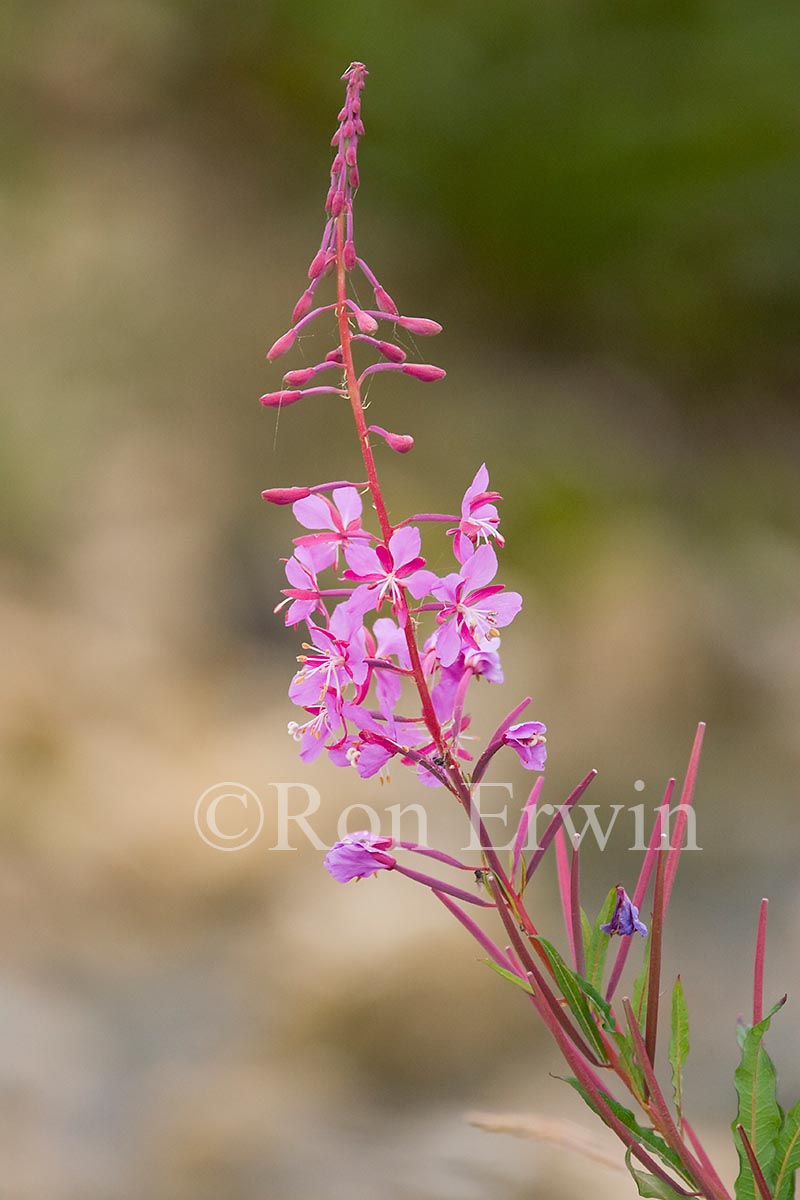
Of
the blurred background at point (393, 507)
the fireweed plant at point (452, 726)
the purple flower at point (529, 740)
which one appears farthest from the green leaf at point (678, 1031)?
the blurred background at point (393, 507)

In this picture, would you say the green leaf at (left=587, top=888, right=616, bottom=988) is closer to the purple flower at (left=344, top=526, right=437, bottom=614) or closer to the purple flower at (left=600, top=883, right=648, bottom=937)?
the purple flower at (left=600, top=883, right=648, bottom=937)

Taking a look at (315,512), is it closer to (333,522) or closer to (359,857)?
(333,522)

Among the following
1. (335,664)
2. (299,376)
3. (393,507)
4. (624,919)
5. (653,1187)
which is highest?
(393,507)

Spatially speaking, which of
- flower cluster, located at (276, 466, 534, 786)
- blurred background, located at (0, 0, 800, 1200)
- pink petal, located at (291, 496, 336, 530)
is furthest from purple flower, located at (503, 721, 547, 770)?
blurred background, located at (0, 0, 800, 1200)

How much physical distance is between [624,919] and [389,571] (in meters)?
0.19

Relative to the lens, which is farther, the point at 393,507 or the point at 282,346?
the point at 393,507

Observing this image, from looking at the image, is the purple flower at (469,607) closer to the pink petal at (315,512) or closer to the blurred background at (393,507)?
the pink petal at (315,512)

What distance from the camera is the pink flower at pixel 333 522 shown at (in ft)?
1.42

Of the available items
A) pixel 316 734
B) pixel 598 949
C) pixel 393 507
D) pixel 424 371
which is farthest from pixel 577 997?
pixel 393 507

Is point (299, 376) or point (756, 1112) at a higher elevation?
point (299, 376)

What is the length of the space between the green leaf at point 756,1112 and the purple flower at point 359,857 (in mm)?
162

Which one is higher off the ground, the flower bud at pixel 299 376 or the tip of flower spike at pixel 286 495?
the flower bud at pixel 299 376

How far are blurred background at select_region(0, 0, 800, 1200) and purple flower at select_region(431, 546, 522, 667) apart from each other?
836mm

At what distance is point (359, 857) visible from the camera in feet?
1.46
